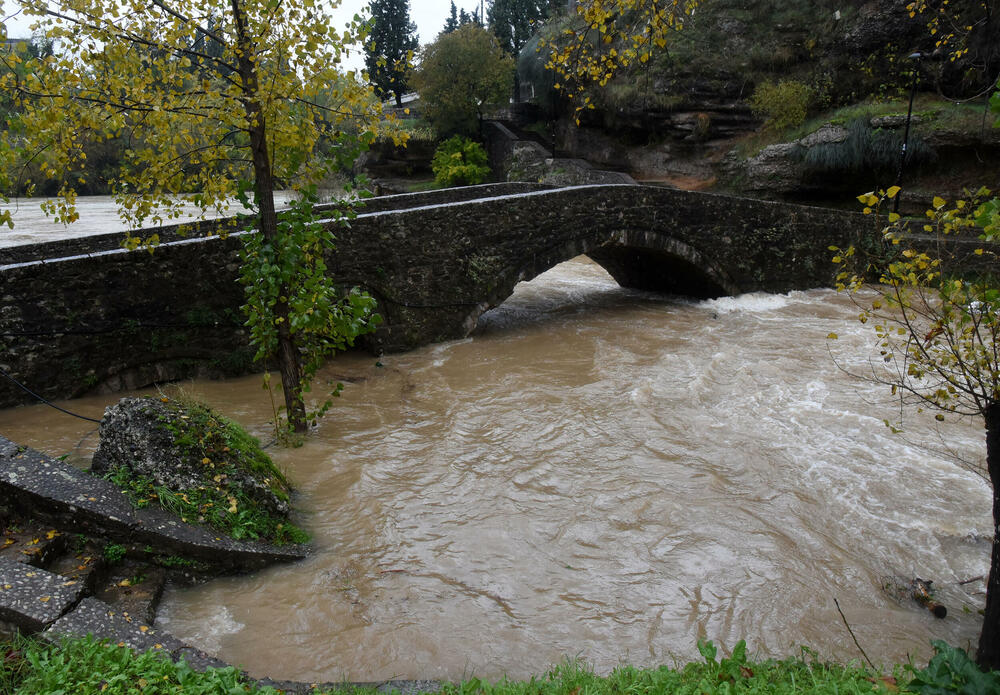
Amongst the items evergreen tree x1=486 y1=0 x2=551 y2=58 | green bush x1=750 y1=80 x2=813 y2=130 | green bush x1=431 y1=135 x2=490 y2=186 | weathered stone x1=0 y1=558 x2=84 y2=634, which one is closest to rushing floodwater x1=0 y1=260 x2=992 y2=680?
weathered stone x1=0 y1=558 x2=84 y2=634

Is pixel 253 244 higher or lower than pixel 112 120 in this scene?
lower

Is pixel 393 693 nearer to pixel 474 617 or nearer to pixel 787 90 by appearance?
pixel 474 617

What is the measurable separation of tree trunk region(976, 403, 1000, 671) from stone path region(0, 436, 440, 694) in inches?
121

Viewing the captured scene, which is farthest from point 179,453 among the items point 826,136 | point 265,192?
point 826,136

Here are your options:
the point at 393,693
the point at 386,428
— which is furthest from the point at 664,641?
the point at 386,428

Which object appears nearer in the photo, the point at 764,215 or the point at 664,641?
the point at 664,641

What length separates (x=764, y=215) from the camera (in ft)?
42.2

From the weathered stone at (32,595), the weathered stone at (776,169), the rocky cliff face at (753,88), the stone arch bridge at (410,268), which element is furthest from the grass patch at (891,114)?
the weathered stone at (32,595)

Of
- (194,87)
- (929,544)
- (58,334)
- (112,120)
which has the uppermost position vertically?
(194,87)

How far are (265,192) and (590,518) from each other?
4.39 meters

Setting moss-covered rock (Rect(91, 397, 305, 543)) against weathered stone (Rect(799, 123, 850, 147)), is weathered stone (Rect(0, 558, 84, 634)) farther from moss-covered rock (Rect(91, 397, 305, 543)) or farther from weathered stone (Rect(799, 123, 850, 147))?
weathered stone (Rect(799, 123, 850, 147))

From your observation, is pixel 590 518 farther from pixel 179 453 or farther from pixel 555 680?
pixel 179 453

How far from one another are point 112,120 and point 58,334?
292 cm

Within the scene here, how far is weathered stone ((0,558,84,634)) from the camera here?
3.23 m
